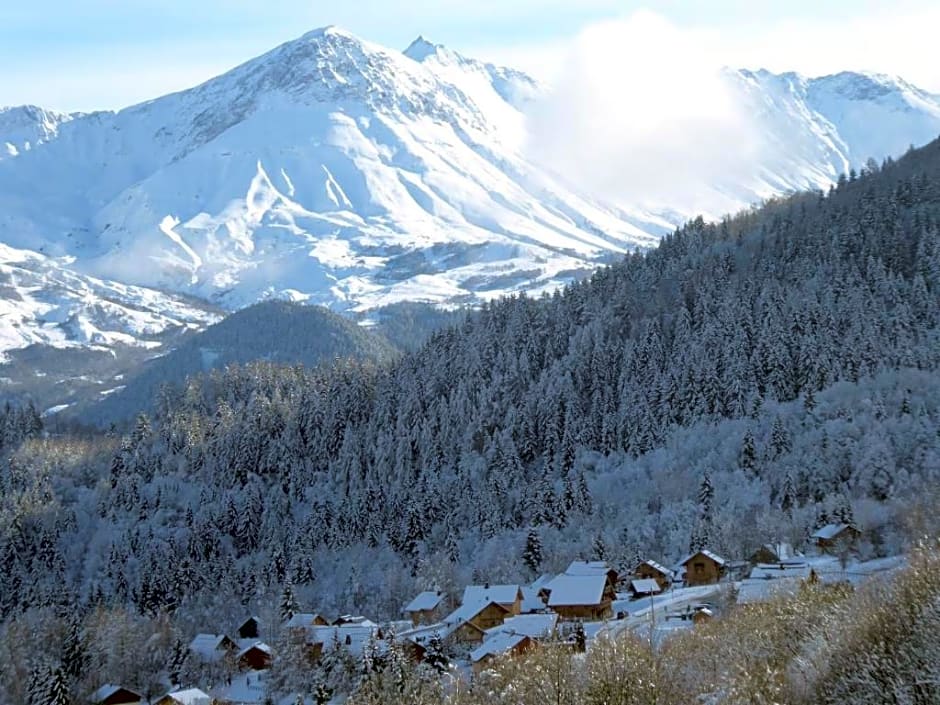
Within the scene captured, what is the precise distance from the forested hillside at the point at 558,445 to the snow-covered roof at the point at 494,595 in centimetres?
1854

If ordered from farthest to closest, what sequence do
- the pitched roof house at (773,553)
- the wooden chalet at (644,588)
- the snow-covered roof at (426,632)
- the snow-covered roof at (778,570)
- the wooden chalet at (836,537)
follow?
the wooden chalet at (836,537), the pitched roof house at (773,553), the wooden chalet at (644,588), the snow-covered roof at (426,632), the snow-covered roof at (778,570)

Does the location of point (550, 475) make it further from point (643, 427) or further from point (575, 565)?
point (575, 565)

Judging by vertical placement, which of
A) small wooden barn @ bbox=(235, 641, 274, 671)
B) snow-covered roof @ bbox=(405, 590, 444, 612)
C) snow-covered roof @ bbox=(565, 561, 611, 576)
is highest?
snow-covered roof @ bbox=(565, 561, 611, 576)

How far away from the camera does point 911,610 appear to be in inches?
1361

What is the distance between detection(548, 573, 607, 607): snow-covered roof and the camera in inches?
3413

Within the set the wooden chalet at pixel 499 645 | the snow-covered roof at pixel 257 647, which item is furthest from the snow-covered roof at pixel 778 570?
the snow-covered roof at pixel 257 647

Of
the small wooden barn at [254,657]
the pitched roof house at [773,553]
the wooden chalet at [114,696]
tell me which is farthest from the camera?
the pitched roof house at [773,553]

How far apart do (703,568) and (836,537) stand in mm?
12001

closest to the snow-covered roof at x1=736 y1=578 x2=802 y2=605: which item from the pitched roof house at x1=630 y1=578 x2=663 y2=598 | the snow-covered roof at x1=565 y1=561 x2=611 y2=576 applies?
the pitched roof house at x1=630 y1=578 x2=663 y2=598

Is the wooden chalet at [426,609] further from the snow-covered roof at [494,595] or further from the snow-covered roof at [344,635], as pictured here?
the snow-covered roof at [344,635]

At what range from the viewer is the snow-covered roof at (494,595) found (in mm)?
89375

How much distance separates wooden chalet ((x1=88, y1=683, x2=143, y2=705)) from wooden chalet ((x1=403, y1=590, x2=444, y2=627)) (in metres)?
26.2

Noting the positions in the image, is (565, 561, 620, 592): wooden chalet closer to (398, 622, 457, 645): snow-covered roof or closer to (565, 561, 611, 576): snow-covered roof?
(565, 561, 611, 576): snow-covered roof

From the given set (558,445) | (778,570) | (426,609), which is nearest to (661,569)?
(778,570)
